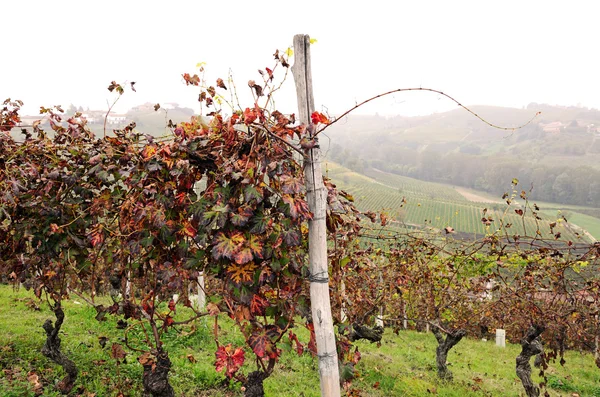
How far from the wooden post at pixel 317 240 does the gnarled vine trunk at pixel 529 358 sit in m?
4.97

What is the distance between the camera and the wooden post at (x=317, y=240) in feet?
7.05

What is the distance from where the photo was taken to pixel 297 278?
91.8 inches

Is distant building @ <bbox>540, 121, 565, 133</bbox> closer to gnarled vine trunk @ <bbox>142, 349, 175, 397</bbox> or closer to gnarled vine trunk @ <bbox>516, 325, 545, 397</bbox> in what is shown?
gnarled vine trunk @ <bbox>516, 325, 545, 397</bbox>

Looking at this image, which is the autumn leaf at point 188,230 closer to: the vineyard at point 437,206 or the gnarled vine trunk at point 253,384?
the gnarled vine trunk at point 253,384

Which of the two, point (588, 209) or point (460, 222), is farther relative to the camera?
point (588, 209)

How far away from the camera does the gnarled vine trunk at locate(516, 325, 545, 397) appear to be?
570 centimetres

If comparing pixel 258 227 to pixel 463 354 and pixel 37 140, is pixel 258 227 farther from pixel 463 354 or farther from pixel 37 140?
pixel 463 354

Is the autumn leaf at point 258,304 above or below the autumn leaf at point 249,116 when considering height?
below

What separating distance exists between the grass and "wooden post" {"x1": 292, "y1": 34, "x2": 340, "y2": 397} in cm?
131

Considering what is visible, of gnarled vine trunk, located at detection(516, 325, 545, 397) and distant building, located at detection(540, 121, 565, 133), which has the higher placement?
distant building, located at detection(540, 121, 565, 133)

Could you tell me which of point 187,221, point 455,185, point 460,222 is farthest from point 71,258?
point 455,185

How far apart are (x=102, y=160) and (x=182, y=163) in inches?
32.5

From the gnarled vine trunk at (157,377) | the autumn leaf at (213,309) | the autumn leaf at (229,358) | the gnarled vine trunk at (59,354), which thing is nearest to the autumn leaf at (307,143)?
the autumn leaf at (213,309)

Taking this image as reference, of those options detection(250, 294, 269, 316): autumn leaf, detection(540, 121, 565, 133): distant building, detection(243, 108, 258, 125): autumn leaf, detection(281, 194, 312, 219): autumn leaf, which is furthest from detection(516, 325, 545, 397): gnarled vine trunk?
detection(540, 121, 565, 133): distant building
